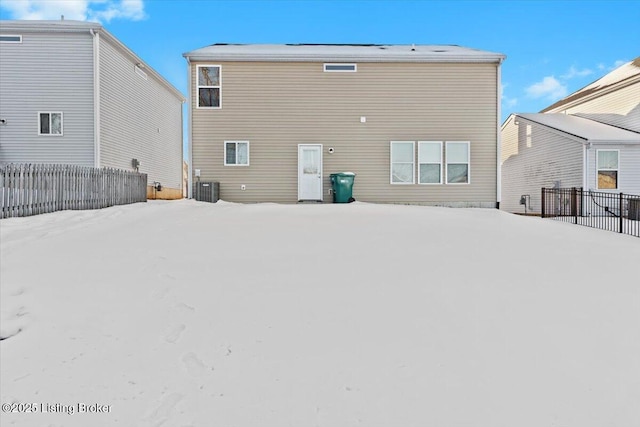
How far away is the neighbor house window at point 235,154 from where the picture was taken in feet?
43.0

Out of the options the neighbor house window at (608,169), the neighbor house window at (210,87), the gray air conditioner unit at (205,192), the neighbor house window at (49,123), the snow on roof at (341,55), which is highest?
the snow on roof at (341,55)

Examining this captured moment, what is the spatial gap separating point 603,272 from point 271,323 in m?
4.38

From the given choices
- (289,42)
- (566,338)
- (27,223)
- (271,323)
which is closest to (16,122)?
(27,223)

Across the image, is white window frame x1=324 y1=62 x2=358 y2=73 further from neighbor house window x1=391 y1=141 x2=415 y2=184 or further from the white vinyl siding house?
the white vinyl siding house

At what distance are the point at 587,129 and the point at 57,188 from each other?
1948cm

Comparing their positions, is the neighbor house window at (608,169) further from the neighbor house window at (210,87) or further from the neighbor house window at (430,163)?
the neighbor house window at (210,87)

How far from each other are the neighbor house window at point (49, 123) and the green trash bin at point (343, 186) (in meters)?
9.53

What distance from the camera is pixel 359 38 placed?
16.1 m

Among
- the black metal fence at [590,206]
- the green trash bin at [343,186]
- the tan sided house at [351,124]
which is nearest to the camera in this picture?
the green trash bin at [343,186]

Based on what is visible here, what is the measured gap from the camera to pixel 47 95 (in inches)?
525

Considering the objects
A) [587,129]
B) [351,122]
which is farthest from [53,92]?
[587,129]

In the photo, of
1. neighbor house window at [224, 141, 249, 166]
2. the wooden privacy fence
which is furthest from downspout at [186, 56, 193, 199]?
the wooden privacy fence

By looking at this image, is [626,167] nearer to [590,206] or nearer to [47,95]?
[590,206]

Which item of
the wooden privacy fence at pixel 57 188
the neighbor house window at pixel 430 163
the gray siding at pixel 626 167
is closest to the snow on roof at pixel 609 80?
the gray siding at pixel 626 167
